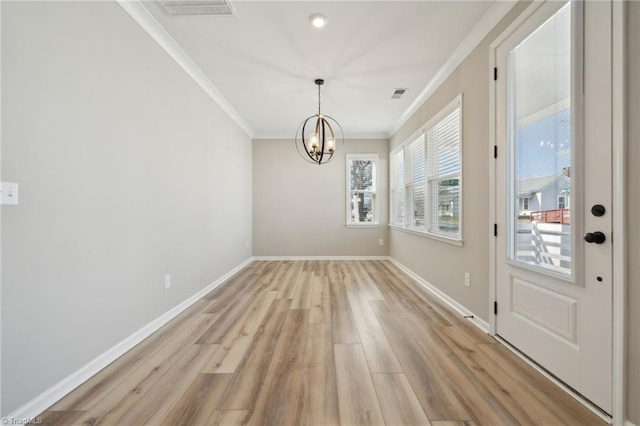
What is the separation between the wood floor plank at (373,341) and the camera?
1794 mm

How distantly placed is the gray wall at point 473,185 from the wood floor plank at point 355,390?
4.29ft

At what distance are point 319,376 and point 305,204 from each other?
4.30m

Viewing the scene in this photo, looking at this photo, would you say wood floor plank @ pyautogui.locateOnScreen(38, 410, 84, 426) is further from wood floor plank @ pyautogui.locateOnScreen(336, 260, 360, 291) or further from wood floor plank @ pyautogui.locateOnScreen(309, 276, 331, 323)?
wood floor plank @ pyautogui.locateOnScreen(336, 260, 360, 291)

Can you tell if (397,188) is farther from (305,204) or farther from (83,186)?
(83,186)

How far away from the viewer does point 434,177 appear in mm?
3494

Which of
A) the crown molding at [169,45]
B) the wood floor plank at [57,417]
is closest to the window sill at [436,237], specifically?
the wood floor plank at [57,417]

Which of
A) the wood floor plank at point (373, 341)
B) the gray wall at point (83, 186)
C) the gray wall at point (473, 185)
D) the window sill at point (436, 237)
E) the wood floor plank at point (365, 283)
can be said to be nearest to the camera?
the gray wall at point (83, 186)

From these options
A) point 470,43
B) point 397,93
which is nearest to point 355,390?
point 470,43

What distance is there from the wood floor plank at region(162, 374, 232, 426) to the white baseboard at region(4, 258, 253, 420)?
27.1 inches

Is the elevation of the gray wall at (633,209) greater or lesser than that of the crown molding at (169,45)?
lesser

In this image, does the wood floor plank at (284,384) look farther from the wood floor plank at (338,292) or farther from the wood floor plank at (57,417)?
the wood floor plank at (57,417)

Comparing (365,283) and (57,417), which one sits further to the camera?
(365,283)

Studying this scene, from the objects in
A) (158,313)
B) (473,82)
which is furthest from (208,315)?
(473,82)

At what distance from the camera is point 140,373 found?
68.8 inches
